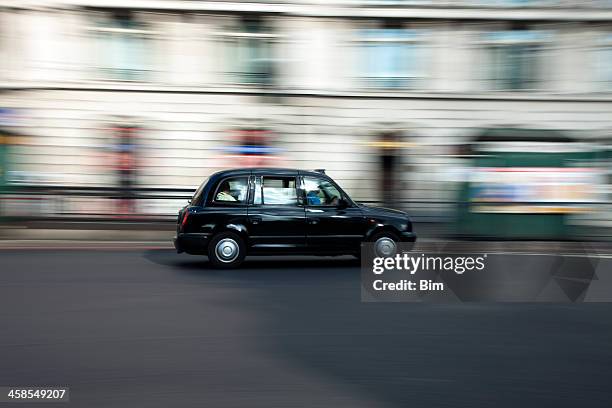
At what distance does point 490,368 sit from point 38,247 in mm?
11572

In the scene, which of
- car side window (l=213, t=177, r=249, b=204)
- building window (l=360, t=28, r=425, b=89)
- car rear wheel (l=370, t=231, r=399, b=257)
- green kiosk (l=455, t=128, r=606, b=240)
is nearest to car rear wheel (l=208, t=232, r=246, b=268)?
car side window (l=213, t=177, r=249, b=204)

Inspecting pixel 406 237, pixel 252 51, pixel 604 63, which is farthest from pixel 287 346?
pixel 604 63

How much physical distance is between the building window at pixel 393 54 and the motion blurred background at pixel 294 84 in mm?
43

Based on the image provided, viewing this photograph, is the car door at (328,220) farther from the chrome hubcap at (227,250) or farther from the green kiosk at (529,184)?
the green kiosk at (529,184)

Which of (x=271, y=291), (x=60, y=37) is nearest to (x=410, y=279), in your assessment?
(x=271, y=291)

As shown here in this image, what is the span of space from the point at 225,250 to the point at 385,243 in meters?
2.47

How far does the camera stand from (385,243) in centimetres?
1209

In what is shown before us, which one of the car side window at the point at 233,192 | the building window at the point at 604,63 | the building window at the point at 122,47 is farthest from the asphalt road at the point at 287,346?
the building window at the point at 604,63

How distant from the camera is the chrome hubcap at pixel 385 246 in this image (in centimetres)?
1201

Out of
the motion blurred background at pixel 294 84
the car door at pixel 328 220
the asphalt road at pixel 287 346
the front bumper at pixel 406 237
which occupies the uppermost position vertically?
the motion blurred background at pixel 294 84

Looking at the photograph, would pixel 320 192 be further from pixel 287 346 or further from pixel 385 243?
pixel 287 346

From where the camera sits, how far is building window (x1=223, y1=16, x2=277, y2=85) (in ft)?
78.1

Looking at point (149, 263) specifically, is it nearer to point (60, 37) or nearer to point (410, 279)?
point (410, 279)

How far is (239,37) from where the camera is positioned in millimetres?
23828
